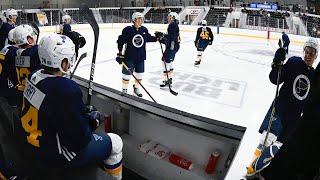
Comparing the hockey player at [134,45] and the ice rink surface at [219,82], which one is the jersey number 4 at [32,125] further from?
the hockey player at [134,45]

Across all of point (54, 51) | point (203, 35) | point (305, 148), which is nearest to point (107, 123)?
point (54, 51)

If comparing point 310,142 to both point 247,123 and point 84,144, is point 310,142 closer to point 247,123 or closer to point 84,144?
point 84,144

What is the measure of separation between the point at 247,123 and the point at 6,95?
103 inches

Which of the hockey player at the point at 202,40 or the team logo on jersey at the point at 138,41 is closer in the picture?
the team logo on jersey at the point at 138,41

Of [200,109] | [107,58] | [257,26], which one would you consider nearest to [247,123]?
[200,109]

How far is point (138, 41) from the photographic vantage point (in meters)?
4.59

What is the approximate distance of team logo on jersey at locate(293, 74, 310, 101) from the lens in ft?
7.58

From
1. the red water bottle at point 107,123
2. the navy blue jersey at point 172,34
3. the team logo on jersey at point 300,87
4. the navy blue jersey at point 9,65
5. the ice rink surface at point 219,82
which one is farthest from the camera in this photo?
the navy blue jersey at point 172,34

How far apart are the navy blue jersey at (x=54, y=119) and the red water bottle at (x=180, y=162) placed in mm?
639

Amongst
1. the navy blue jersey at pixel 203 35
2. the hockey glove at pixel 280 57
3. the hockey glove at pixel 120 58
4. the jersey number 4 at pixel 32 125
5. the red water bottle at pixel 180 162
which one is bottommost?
the red water bottle at pixel 180 162

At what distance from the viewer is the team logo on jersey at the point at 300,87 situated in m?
2.31

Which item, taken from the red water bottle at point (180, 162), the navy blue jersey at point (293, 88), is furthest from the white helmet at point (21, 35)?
the navy blue jersey at point (293, 88)

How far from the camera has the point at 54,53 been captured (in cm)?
162

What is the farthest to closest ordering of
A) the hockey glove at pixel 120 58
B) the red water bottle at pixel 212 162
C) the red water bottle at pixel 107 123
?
1. the hockey glove at pixel 120 58
2. the red water bottle at pixel 107 123
3. the red water bottle at pixel 212 162
